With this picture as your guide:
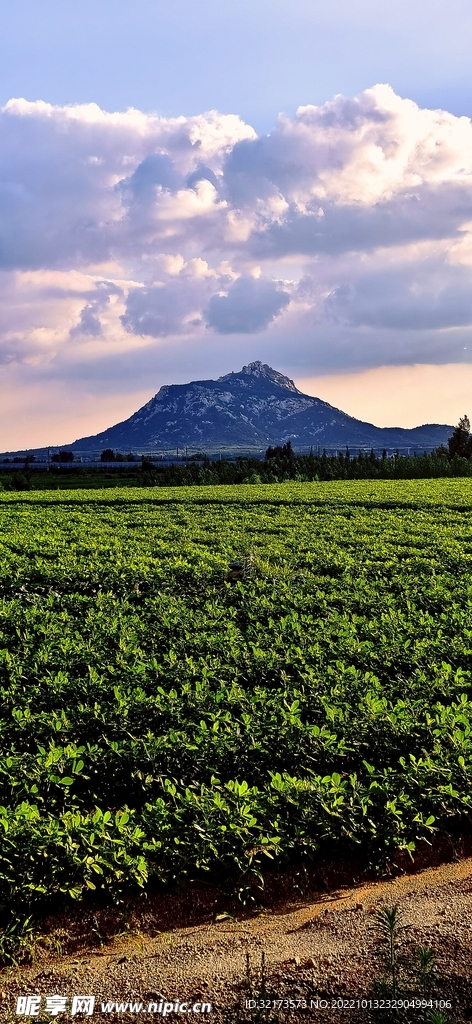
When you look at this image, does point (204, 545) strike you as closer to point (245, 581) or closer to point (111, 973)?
point (245, 581)

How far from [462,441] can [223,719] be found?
8230cm

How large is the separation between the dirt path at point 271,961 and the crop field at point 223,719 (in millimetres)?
415

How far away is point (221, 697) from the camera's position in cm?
717

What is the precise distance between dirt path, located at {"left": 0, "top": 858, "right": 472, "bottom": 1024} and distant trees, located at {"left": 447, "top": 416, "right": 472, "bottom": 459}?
260 ft

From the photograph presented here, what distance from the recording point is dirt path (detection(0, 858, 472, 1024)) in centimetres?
404

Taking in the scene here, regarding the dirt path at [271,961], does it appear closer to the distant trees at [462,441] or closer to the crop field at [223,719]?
the crop field at [223,719]

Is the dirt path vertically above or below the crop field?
below

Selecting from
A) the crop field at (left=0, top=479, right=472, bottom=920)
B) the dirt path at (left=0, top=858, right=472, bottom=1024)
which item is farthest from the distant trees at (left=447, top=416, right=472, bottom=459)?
the dirt path at (left=0, top=858, right=472, bottom=1024)

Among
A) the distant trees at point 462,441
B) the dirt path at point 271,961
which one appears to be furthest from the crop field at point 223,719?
the distant trees at point 462,441

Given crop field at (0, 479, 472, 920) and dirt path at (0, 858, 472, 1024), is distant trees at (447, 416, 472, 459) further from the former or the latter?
dirt path at (0, 858, 472, 1024)

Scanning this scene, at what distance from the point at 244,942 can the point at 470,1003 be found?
1.40 meters

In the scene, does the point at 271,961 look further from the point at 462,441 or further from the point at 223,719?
the point at 462,441

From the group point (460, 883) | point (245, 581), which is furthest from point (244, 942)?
point (245, 581)

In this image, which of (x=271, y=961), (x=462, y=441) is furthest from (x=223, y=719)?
(x=462, y=441)
